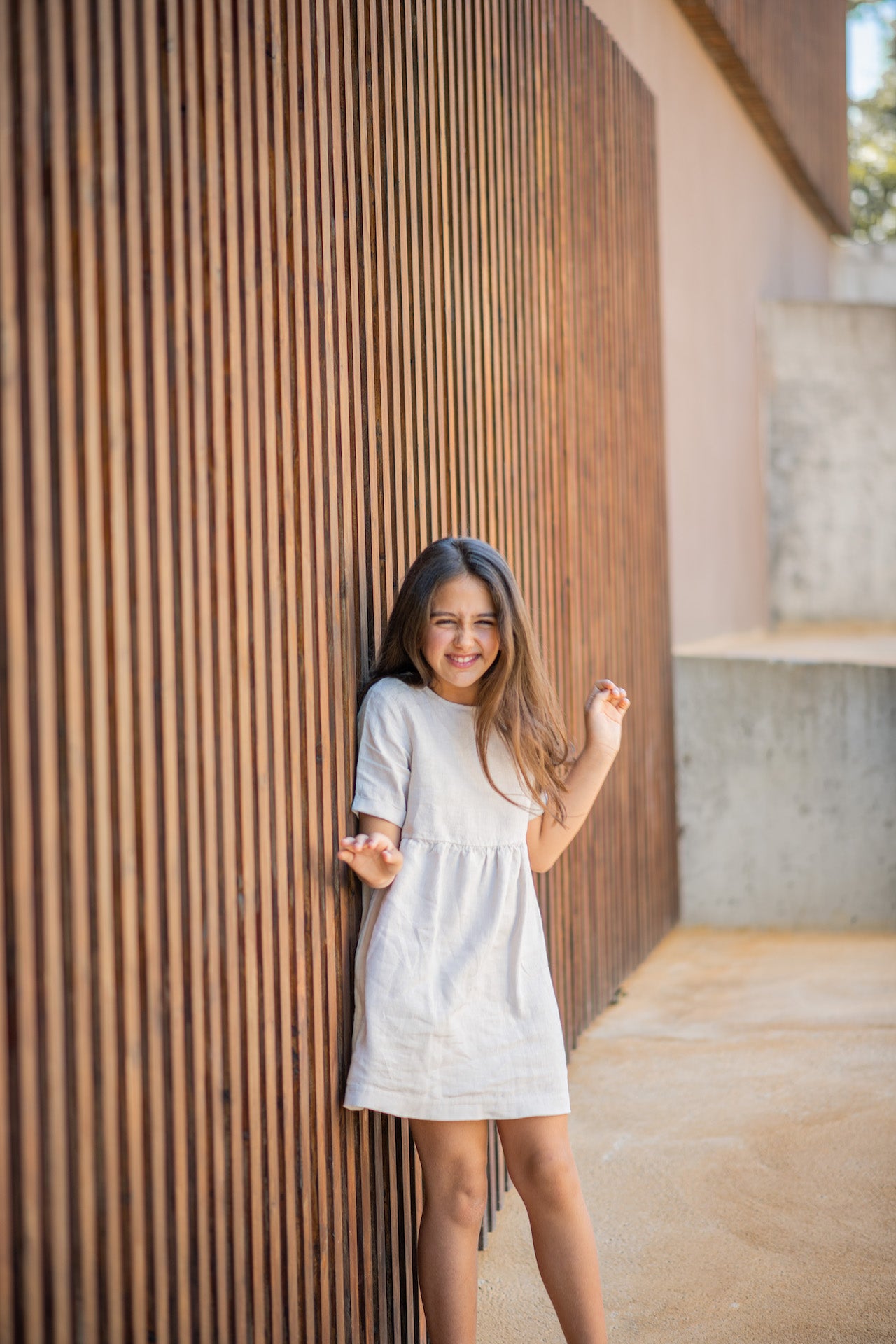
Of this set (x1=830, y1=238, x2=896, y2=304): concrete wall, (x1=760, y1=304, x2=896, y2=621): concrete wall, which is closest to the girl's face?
(x1=760, y1=304, x2=896, y2=621): concrete wall

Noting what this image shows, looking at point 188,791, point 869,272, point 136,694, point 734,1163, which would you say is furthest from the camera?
point 869,272

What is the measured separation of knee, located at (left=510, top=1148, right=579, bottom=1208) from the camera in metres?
2.09

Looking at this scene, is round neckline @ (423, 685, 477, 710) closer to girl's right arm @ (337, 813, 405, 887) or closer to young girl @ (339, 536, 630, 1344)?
young girl @ (339, 536, 630, 1344)

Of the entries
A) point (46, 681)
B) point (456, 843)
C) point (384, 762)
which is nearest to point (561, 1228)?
point (456, 843)

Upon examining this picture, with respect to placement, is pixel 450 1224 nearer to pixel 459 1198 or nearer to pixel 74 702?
pixel 459 1198

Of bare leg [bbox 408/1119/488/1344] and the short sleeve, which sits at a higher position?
the short sleeve

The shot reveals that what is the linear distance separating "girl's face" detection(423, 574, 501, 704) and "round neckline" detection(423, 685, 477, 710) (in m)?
0.04

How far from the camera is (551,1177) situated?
2.09 m

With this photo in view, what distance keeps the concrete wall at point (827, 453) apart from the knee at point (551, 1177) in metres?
6.31

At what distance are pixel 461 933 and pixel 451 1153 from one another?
375 millimetres

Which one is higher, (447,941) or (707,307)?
(707,307)

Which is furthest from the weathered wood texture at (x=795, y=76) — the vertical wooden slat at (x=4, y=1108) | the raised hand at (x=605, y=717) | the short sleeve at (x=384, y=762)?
the vertical wooden slat at (x=4, y=1108)

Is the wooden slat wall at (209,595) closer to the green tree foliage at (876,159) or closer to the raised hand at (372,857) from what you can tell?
the raised hand at (372,857)

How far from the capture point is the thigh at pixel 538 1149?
209 cm
